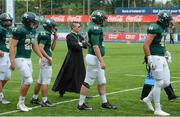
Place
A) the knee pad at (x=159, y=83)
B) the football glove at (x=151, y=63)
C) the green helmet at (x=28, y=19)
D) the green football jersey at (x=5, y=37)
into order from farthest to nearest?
the green football jersey at (x=5, y=37), the green helmet at (x=28, y=19), the knee pad at (x=159, y=83), the football glove at (x=151, y=63)

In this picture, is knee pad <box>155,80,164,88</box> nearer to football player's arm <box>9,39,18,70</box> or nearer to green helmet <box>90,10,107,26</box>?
green helmet <box>90,10,107,26</box>

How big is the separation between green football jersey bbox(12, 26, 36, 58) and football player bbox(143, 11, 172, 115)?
234cm

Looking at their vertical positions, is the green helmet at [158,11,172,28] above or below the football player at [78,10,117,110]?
above

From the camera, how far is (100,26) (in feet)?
35.1

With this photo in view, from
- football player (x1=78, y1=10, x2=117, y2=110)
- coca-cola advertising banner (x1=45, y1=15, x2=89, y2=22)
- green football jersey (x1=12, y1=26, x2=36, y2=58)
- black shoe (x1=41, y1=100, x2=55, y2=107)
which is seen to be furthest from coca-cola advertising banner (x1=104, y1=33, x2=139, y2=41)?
green football jersey (x1=12, y1=26, x2=36, y2=58)

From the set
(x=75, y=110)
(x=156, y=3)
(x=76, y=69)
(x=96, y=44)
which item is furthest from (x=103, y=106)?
(x=156, y=3)

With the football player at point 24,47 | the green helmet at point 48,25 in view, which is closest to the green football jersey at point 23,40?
the football player at point 24,47

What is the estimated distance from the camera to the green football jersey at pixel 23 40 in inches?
412

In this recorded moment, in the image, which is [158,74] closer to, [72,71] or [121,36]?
[72,71]

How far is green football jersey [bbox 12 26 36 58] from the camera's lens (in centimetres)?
1046

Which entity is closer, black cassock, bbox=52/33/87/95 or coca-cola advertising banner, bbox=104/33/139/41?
black cassock, bbox=52/33/87/95

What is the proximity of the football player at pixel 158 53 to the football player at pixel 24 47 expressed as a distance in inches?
92.0

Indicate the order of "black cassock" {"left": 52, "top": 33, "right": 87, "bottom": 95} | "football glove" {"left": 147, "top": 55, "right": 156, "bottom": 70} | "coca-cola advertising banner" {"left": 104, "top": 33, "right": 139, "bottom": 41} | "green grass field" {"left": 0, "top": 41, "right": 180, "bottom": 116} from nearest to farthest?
"football glove" {"left": 147, "top": 55, "right": 156, "bottom": 70} → "green grass field" {"left": 0, "top": 41, "right": 180, "bottom": 116} → "black cassock" {"left": 52, "top": 33, "right": 87, "bottom": 95} → "coca-cola advertising banner" {"left": 104, "top": 33, "right": 139, "bottom": 41}

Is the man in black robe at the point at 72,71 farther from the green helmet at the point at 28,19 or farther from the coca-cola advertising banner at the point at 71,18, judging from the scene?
the coca-cola advertising banner at the point at 71,18
